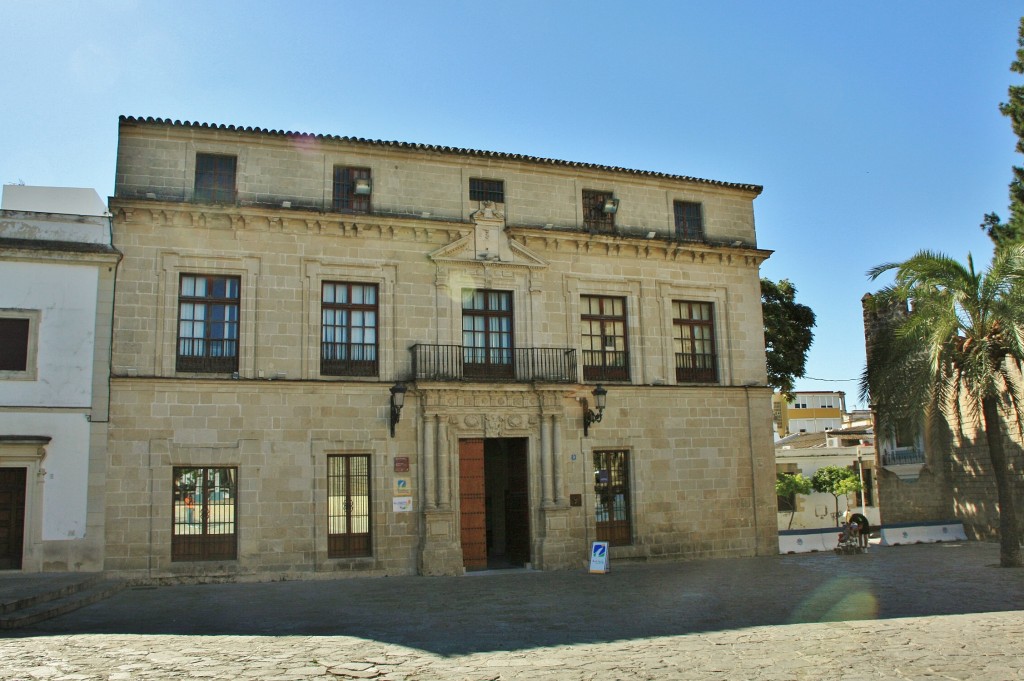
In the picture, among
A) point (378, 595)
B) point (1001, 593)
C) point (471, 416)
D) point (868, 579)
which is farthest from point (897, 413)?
point (378, 595)

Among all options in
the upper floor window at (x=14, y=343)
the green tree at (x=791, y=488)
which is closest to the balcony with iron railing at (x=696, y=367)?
the upper floor window at (x=14, y=343)

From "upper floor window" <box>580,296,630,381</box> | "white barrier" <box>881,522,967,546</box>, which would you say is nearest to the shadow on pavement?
"upper floor window" <box>580,296,630,381</box>

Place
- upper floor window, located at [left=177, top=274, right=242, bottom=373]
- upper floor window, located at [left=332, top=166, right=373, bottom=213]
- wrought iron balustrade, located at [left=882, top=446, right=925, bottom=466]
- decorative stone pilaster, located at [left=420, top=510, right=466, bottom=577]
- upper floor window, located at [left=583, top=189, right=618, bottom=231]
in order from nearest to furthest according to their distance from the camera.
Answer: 1. upper floor window, located at [left=177, top=274, right=242, bottom=373]
2. decorative stone pilaster, located at [left=420, top=510, right=466, bottom=577]
3. upper floor window, located at [left=332, top=166, right=373, bottom=213]
4. upper floor window, located at [left=583, top=189, right=618, bottom=231]
5. wrought iron balustrade, located at [left=882, top=446, right=925, bottom=466]

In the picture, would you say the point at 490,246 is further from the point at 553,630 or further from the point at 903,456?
the point at 903,456

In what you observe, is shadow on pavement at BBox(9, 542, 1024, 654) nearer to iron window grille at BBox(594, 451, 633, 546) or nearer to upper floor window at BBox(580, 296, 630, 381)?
iron window grille at BBox(594, 451, 633, 546)

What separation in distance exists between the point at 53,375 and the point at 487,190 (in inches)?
375

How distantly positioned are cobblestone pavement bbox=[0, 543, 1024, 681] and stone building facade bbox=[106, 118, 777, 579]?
6.40 feet

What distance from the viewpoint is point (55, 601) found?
12609 millimetres

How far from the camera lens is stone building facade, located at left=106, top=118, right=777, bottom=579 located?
16688 millimetres

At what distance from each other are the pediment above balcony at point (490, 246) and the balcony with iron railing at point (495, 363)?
194 centimetres

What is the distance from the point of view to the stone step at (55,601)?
36.1 feet

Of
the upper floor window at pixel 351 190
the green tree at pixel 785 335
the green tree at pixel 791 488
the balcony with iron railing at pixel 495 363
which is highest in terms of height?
the upper floor window at pixel 351 190

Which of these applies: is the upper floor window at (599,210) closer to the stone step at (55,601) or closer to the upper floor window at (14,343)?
the upper floor window at (14,343)

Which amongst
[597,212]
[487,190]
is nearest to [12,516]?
[487,190]
